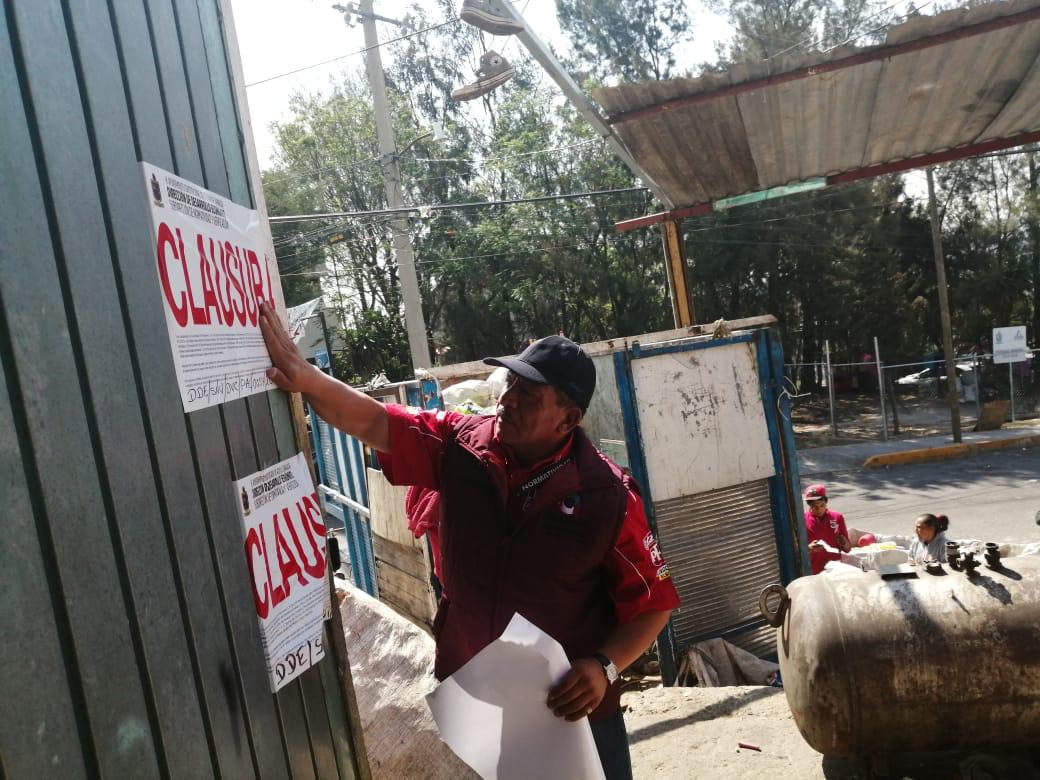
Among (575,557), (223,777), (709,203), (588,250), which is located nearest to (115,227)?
(223,777)

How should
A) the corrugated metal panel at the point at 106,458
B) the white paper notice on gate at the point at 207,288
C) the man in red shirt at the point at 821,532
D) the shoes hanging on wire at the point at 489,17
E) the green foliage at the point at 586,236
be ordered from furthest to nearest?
1. the green foliage at the point at 586,236
2. the man in red shirt at the point at 821,532
3. the shoes hanging on wire at the point at 489,17
4. the white paper notice on gate at the point at 207,288
5. the corrugated metal panel at the point at 106,458

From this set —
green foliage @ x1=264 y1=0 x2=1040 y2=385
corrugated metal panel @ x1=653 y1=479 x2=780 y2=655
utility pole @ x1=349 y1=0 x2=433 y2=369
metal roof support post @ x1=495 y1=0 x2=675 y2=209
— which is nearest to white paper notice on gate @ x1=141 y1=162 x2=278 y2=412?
metal roof support post @ x1=495 y1=0 x2=675 y2=209

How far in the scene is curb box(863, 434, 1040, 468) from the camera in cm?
1714

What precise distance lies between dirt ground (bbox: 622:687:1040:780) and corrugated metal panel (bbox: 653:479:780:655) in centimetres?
102

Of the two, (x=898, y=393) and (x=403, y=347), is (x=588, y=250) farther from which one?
(x=898, y=393)

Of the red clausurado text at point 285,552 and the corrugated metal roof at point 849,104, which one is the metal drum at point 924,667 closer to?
the red clausurado text at point 285,552

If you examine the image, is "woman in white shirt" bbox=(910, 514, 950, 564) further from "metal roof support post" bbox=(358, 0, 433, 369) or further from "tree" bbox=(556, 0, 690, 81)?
"tree" bbox=(556, 0, 690, 81)

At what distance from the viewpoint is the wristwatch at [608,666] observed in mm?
2248

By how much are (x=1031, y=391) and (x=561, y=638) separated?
27768mm

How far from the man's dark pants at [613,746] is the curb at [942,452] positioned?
16115mm

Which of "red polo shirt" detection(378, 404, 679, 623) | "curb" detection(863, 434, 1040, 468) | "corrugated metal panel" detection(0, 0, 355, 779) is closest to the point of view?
"corrugated metal panel" detection(0, 0, 355, 779)

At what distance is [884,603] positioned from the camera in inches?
160

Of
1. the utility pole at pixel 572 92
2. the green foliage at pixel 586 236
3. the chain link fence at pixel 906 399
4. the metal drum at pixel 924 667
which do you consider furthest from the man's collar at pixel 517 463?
the green foliage at pixel 586 236

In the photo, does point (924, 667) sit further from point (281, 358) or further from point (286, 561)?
point (281, 358)
